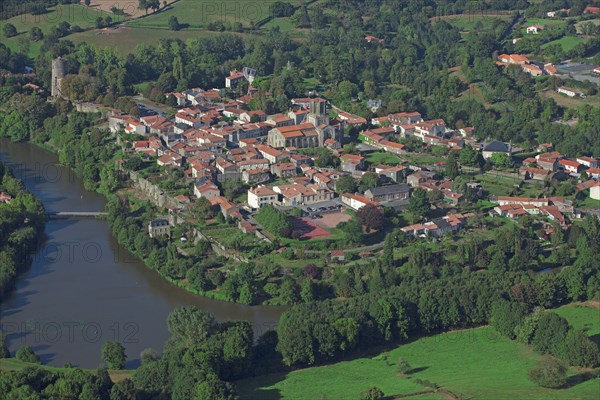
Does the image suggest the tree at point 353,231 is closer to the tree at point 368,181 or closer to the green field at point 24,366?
the tree at point 368,181

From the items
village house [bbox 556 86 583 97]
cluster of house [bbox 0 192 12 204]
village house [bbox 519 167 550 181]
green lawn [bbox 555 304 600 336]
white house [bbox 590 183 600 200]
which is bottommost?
green lawn [bbox 555 304 600 336]

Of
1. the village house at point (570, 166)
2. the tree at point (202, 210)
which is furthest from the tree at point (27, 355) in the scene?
the village house at point (570, 166)

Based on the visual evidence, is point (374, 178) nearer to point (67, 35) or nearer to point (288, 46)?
point (288, 46)

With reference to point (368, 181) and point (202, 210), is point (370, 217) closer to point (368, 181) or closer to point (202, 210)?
point (368, 181)

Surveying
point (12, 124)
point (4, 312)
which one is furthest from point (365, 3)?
point (4, 312)

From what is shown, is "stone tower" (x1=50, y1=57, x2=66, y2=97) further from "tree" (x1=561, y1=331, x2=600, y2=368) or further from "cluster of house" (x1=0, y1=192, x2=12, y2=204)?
"tree" (x1=561, y1=331, x2=600, y2=368)

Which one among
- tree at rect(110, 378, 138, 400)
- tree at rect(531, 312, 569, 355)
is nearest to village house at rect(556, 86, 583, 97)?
tree at rect(531, 312, 569, 355)
